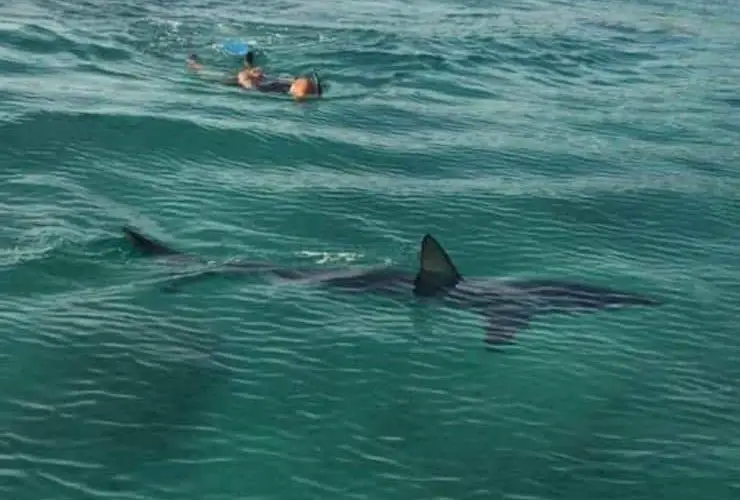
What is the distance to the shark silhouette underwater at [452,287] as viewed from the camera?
1919 centimetres

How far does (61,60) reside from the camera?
3459cm

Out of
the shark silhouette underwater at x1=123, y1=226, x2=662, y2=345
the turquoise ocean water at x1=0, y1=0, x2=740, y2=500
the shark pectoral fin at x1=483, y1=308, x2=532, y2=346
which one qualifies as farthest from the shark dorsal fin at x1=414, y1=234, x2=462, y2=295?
the shark pectoral fin at x1=483, y1=308, x2=532, y2=346

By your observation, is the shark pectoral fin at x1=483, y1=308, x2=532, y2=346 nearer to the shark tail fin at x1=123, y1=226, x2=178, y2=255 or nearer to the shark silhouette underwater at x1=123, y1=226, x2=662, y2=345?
the shark silhouette underwater at x1=123, y1=226, x2=662, y2=345

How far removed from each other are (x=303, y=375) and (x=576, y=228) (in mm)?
9146

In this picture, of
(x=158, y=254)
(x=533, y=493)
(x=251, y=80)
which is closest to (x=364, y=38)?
(x=251, y=80)

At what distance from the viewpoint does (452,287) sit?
64.9 ft

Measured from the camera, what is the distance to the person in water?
32.1m

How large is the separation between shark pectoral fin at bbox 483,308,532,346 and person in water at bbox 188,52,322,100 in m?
14.4

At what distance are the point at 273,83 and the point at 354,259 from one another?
41.4ft

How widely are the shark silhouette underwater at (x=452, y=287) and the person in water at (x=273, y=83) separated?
12261 millimetres

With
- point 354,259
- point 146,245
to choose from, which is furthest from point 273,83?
point 146,245

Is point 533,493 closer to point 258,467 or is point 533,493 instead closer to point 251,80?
point 258,467

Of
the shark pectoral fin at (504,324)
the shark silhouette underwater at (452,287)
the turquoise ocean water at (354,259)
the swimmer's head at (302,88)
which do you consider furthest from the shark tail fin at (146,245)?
the swimmer's head at (302,88)

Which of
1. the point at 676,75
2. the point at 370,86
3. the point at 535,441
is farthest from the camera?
the point at 676,75
